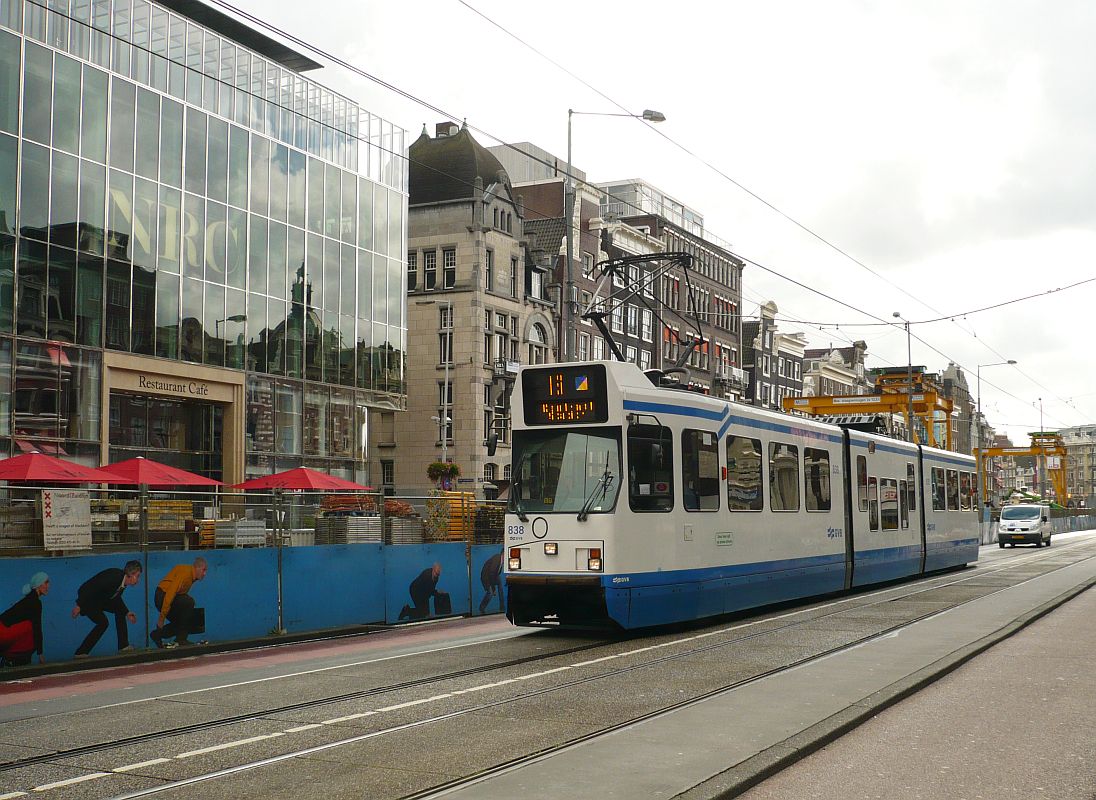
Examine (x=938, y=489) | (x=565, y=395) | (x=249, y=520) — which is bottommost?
(x=249, y=520)

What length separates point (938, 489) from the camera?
29.5 m

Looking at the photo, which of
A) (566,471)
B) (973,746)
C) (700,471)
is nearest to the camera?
(973,746)

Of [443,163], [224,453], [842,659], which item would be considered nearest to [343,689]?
[842,659]

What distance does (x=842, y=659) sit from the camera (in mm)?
13062

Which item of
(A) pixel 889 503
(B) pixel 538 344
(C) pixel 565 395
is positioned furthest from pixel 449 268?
(C) pixel 565 395

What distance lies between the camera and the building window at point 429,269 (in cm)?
6316

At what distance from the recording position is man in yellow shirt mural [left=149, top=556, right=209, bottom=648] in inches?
599

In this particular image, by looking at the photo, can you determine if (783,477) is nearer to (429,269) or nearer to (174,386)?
(174,386)

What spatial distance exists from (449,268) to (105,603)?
162 feet

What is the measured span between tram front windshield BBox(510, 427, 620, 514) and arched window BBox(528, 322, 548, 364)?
49.5m

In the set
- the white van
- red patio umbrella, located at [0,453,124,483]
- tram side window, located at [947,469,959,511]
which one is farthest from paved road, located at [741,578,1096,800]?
the white van

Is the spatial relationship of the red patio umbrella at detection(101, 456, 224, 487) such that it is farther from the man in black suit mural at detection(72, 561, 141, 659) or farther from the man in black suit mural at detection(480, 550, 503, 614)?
the man in black suit mural at detection(72, 561, 141, 659)

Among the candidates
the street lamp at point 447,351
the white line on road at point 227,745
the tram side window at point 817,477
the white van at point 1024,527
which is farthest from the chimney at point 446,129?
the white line on road at point 227,745

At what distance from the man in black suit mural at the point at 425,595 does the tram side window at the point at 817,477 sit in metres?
6.25
